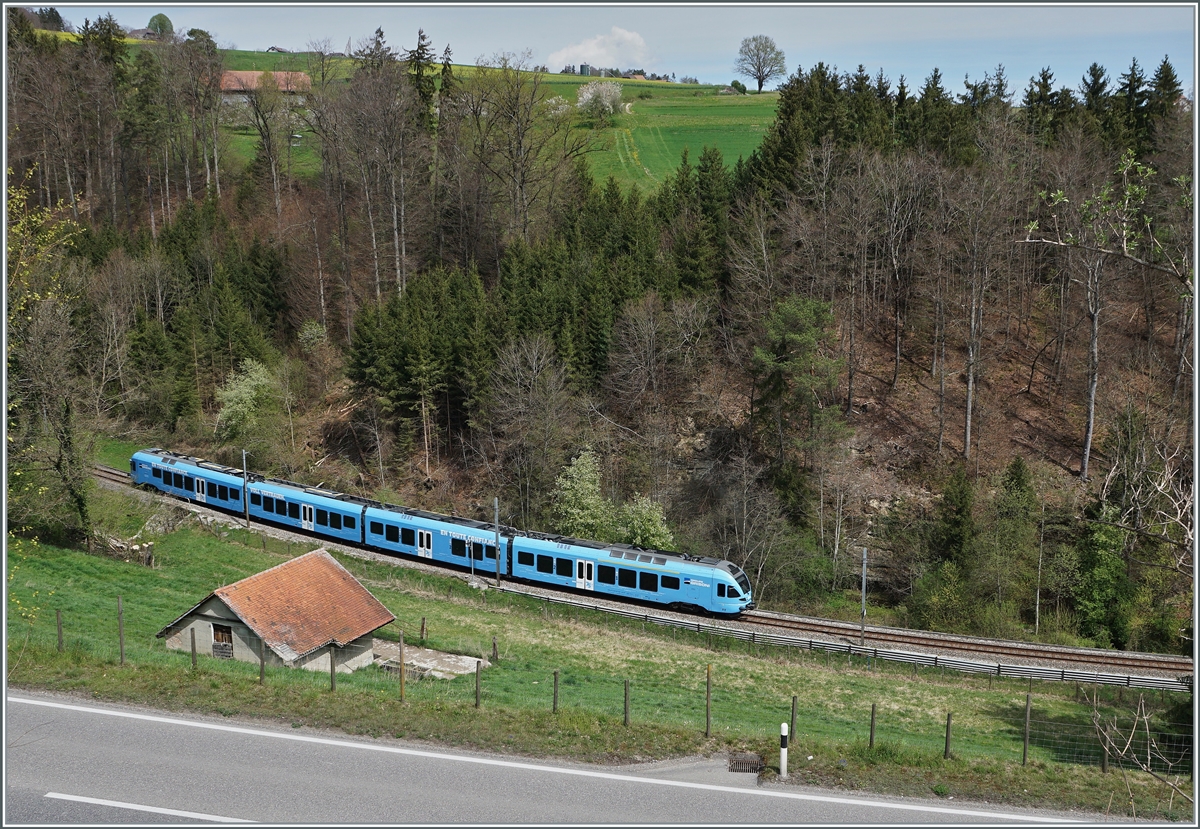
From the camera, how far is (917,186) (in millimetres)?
50719

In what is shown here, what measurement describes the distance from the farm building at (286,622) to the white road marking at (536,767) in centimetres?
699

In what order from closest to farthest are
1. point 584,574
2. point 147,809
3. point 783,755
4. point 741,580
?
point 147,809 < point 783,755 < point 741,580 < point 584,574

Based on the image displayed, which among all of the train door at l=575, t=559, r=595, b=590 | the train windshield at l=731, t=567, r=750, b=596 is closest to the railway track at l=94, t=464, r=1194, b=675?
the train windshield at l=731, t=567, r=750, b=596

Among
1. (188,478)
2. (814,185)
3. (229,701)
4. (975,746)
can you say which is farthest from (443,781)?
(814,185)

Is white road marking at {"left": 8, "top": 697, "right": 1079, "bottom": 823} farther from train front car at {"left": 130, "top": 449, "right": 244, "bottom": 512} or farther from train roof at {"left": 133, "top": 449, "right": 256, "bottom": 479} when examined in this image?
train roof at {"left": 133, "top": 449, "right": 256, "bottom": 479}

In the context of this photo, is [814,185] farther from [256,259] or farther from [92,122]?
[92,122]

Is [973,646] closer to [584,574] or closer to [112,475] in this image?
[584,574]

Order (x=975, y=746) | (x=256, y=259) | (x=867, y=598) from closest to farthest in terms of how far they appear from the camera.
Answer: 1. (x=975, y=746)
2. (x=867, y=598)
3. (x=256, y=259)

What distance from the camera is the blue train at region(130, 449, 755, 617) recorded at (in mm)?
35844

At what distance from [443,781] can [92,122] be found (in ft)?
270

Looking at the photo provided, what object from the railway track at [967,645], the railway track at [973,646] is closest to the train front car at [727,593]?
the railway track at [967,645]

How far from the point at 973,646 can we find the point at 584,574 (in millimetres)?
14832

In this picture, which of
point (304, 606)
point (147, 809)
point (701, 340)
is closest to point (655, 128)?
point (701, 340)

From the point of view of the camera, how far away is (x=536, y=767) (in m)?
15.3
